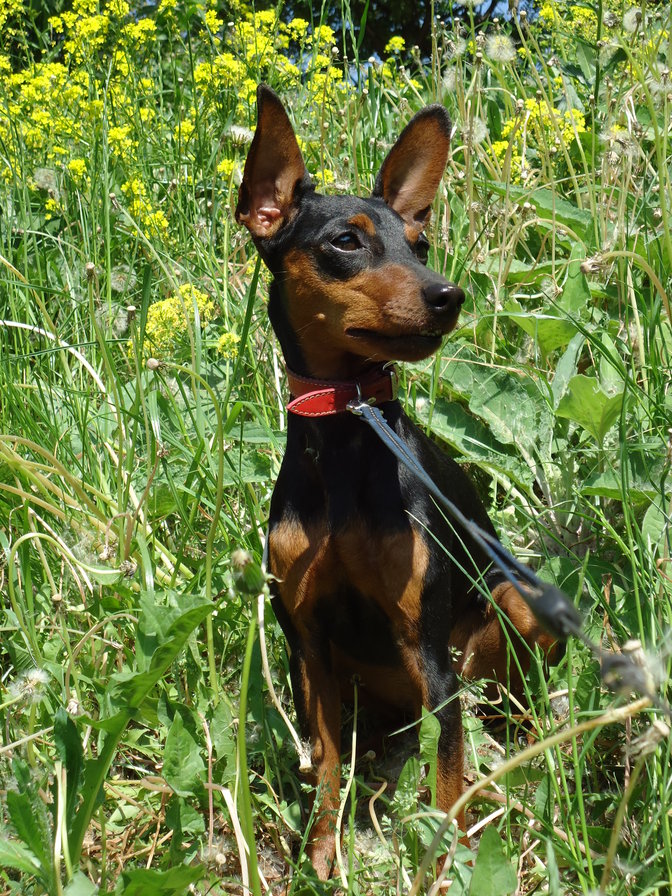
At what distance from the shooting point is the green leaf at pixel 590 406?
2783 mm

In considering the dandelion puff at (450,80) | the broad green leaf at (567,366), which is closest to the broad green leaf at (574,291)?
the broad green leaf at (567,366)

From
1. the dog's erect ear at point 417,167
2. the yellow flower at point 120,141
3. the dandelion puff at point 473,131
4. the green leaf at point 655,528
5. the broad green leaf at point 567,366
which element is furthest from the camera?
Answer: the yellow flower at point 120,141

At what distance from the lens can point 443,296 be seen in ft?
7.09

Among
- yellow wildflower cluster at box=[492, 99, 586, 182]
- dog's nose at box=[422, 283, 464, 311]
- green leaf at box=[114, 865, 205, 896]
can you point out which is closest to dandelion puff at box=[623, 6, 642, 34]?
yellow wildflower cluster at box=[492, 99, 586, 182]

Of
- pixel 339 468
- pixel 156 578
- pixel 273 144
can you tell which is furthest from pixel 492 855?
pixel 273 144

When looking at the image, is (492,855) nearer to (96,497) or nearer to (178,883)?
(178,883)

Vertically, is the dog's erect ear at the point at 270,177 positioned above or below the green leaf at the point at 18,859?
above

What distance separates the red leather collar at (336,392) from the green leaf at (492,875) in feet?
3.46

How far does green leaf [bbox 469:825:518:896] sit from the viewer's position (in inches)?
72.9

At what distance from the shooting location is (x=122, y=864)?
2414 millimetres

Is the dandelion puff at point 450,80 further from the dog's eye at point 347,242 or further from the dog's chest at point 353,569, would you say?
the dog's chest at point 353,569

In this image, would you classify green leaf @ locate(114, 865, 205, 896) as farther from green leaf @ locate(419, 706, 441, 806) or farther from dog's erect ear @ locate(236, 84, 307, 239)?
dog's erect ear @ locate(236, 84, 307, 239)

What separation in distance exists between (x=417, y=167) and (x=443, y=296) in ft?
2.79

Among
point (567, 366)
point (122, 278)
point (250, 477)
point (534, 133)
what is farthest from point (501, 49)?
point (250, 477)
